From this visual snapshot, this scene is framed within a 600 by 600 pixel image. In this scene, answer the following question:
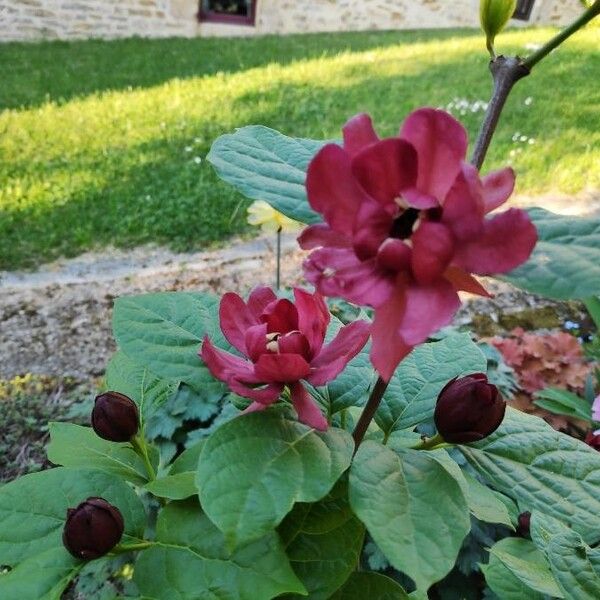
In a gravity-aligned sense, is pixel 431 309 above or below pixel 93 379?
above

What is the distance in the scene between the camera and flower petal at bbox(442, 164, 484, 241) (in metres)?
0.39

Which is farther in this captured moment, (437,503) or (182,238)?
(182,238)

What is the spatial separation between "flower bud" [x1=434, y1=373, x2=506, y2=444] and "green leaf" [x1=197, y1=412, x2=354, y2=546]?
0.08 metres

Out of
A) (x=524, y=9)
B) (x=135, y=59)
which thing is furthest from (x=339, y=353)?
(x=524, y=9)

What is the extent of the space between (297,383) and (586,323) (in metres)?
2.50

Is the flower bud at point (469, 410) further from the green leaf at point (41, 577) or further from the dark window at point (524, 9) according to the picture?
the dark window at point (524, 9)

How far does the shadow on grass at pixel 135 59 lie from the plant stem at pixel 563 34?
15.5 feet

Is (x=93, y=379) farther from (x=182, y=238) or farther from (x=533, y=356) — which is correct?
(x=533, y=356)

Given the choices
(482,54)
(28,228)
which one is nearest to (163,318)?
(28,228)

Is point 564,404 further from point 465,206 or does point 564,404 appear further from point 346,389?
point 465,206

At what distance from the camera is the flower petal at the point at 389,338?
403 millimetres

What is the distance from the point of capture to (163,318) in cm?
60

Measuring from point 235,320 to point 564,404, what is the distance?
161 cm

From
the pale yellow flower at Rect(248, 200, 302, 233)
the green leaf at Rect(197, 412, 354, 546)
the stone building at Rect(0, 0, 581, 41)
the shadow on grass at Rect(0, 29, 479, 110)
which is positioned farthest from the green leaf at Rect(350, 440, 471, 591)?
the stone building at Rect(0, 0, 581, 41)
